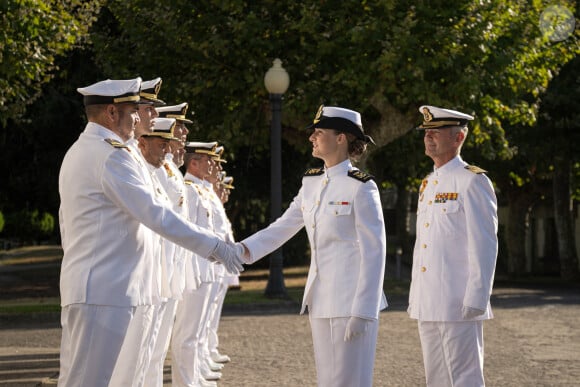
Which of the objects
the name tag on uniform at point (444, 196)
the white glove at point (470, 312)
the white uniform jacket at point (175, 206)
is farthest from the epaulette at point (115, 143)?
the white uniform jacket at point (175, 206)

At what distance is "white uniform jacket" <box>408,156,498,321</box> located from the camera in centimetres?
748

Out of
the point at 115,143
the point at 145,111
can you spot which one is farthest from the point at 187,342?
the point at 115,143

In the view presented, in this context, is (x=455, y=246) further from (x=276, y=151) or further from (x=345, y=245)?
(x=276, y=151)

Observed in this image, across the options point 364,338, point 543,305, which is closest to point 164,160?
point 364,338

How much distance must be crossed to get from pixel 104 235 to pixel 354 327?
1.76 metres

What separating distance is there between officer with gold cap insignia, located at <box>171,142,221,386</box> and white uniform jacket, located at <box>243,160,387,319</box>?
319cm

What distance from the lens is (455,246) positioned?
25.4ft

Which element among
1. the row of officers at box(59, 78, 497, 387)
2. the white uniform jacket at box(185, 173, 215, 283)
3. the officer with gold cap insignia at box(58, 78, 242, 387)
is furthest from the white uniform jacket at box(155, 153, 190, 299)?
the officer with gold cap insignia at box(58, 78, 242, 387)

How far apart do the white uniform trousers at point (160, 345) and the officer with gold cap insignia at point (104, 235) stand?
2251 mm

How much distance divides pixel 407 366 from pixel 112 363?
6.70 meters

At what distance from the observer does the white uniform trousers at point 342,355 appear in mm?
7051

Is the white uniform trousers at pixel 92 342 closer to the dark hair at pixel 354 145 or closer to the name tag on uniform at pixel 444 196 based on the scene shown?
the dark hair at pixel 354 145

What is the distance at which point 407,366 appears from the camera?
12477mm

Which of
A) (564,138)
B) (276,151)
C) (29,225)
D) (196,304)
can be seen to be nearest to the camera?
(196,304)
